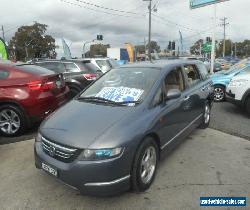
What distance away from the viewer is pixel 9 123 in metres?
6.20

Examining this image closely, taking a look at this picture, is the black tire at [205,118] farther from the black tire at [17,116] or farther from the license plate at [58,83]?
the black tire at [17,116]

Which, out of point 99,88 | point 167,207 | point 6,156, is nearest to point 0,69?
point 6,156

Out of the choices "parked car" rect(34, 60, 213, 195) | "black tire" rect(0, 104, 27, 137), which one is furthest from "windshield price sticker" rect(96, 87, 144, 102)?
"black tire" rect(0, 104, 27, 137)

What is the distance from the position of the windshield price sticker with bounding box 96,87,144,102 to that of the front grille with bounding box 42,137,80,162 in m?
1.14

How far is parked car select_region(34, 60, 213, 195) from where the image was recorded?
3.21m

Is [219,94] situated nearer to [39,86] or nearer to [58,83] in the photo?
[58,83]

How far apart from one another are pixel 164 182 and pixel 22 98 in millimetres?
3511

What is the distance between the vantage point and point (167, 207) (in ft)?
11.4

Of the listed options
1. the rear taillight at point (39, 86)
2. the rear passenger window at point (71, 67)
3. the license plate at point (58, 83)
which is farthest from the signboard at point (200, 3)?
the rear taillight at point (39, 86)

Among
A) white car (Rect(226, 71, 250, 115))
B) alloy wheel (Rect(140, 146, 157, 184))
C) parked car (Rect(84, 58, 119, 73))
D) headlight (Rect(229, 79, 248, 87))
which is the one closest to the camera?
alloy wheel (Rect(140, 146, 157, 184))

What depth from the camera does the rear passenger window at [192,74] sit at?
18.2ft

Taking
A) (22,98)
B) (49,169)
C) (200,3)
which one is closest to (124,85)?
(49,169)

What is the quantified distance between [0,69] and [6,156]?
84.2 inches

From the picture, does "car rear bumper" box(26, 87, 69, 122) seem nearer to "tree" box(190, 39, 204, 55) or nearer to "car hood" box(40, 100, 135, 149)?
"car hood" box(40, 100, 135, 149)
